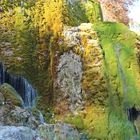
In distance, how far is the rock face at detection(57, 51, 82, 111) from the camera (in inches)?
430

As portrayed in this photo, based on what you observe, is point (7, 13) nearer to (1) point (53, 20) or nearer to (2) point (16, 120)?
(1) point (53, 20)

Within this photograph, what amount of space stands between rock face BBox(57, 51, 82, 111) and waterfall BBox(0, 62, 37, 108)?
858 millimetres

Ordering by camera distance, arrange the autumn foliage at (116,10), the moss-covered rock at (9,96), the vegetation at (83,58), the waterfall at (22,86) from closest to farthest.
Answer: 1. the moss-covered rock at (9,96)
2. the vegetation at (83,58)
3. the waterfall at (22,86)
4. the autumn foliage at (116,10)

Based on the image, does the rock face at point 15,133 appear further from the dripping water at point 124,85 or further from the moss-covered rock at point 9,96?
the dripping water at point 124,85

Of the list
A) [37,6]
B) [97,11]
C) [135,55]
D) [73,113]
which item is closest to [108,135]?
[73,113]

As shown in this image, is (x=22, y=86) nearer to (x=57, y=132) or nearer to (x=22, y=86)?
(x=22, y=86)

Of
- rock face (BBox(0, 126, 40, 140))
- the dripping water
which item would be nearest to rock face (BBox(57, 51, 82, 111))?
the dripping water

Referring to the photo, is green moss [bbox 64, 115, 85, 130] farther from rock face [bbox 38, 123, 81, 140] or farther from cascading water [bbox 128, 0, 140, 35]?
cascading water [bbox 128, 0, 140, 35]

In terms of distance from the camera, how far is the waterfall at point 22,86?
1122cm

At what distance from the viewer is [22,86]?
1138cm

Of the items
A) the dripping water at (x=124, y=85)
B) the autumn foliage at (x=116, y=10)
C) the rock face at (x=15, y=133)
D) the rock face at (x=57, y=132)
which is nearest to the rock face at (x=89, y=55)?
the dripping water at (x=124, y=85)

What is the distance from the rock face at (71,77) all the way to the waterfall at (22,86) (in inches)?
33.8

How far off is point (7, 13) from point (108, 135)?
4.93 meters

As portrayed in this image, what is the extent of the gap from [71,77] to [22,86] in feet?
4.60
